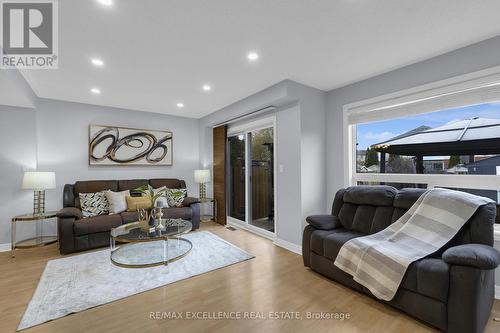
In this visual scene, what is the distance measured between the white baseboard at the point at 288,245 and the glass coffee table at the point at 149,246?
1.46 m

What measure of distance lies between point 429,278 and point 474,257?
13.1 inches

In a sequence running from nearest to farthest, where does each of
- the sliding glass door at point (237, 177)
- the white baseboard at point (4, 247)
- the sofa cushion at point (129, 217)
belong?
1. the white baseboard at point (4, 247)
2. the sofa cushion at point (129, 217)
3. the sliding glass door at point (237, 177)

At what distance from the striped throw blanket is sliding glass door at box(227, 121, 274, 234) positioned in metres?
2.06

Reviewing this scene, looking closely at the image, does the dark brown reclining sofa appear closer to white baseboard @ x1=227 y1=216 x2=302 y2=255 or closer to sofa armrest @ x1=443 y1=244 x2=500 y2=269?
sofa armrest @ x1=443 y1=244 x2=500 y2=269

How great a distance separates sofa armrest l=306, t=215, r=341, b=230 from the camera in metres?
2.76

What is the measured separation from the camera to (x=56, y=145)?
3.99m

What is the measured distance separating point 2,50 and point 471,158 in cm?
500

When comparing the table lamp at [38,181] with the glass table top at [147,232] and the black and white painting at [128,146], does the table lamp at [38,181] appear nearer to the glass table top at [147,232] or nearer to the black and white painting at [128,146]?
the black and white painting at [128,146]

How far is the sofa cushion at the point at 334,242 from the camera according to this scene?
7.85 ft

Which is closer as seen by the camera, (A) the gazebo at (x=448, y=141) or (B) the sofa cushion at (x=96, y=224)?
(A) the gazebo at (x=448, y=141)

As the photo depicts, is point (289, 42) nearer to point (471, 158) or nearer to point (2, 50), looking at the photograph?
point (471, 158)

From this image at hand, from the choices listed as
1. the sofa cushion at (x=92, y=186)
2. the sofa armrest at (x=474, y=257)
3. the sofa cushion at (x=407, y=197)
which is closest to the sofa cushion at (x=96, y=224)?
the sofa cushion at (x=92, y=186)

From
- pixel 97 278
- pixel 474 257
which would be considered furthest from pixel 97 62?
pixel 474 257

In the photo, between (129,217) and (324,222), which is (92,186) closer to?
(129,217)
